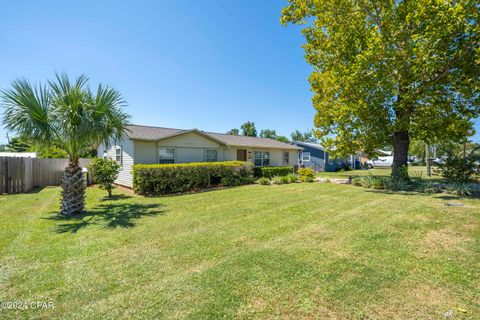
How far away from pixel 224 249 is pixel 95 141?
5714 mm

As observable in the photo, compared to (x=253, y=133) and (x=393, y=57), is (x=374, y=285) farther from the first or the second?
(x=253, y=133)

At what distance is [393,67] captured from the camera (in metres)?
10.1

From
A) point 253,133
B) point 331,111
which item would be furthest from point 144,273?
point 253,133

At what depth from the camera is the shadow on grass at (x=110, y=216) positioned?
5707 millimetres

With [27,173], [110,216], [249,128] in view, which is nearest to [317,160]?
[110,216]

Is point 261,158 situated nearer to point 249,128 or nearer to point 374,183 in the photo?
point 374,183

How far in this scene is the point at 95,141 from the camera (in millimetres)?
7121

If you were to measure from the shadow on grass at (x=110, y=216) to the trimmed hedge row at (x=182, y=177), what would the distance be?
2356 mm

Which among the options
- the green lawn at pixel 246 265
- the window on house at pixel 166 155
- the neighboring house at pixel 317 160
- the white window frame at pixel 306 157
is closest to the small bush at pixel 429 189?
the green lawn at pixel 246 265

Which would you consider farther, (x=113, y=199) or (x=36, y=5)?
(x=113, y=199)

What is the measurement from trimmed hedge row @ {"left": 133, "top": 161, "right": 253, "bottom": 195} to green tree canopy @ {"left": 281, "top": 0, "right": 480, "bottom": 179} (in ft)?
20.8

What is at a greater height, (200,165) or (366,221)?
(200,165)

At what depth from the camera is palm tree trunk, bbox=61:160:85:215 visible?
6.82 m

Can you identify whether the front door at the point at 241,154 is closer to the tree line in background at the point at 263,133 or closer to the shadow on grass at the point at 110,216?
the shadow on grass at the point at 110,216
